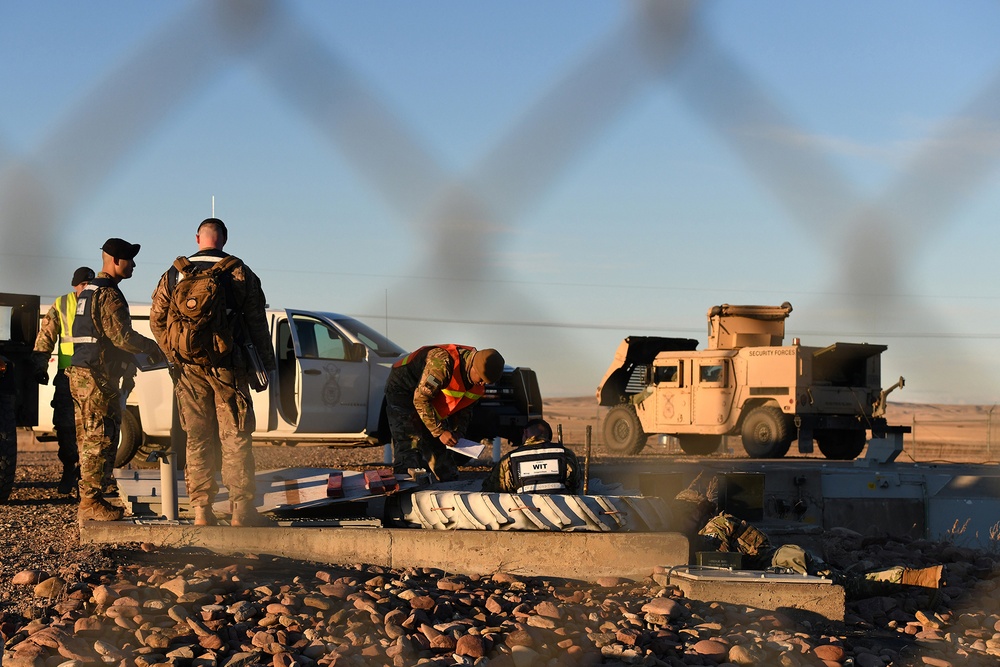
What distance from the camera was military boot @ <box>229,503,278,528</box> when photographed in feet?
22.6

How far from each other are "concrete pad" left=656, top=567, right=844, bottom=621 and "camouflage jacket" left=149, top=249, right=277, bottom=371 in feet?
8.71

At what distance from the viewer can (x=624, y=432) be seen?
68.7 ft

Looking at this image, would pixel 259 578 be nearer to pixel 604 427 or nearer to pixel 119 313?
pixel 119 313

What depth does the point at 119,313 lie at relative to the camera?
7.42 meters

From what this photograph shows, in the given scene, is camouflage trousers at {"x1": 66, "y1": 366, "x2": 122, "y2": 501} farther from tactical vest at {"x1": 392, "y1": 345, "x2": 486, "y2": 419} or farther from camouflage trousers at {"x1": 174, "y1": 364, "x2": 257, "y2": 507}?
tactical vest at {"x1": 392, "y1": 345, "x2": 486, "y2": 419}

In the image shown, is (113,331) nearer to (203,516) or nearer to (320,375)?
(203,516)

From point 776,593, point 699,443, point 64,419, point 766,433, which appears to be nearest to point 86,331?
point 64,419

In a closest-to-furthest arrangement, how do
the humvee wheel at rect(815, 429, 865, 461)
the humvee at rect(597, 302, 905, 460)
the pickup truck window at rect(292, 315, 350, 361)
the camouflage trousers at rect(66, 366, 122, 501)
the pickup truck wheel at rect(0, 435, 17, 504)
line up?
the camouflage trousers at rect(66, 366, 122, 501)
the pickup truck wheel at rect(0, 435, 17, 504)
the pickup truck window at rect(292, 315, 350, 361)
the humvee at rect(597, 302, 905, 460)
the humvee wheel at rect(815, 429, 865, 461)

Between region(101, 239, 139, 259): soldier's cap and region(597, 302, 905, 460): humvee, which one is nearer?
region(101, 239, 139, 259): soldier's cap

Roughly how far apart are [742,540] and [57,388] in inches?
248

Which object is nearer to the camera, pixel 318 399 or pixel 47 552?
pixel 47 552

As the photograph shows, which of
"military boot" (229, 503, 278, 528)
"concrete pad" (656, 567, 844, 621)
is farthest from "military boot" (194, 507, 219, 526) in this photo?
"concrete pad" (656, 567, 844, 621)

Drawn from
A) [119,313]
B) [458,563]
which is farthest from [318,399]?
[458,563]

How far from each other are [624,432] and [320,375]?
9.50 metres
